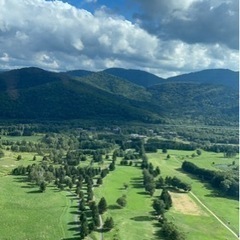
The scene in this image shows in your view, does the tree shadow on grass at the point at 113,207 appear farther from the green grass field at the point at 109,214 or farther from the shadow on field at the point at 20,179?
the shadow on field at the point at 20,179

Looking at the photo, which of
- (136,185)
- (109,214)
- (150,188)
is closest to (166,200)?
(150,188)

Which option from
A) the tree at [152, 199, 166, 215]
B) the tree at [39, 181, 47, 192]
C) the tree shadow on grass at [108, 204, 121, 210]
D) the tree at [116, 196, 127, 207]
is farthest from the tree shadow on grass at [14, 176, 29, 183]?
the tree at [152, 199, 166, 215]

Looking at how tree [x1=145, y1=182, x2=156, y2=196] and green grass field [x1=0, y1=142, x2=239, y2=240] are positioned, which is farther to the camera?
tree [x1=145, y1=182, x2=156, y2=196]

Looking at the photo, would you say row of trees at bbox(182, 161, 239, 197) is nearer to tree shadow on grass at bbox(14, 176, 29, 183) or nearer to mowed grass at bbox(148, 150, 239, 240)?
mowed grass at bbox(148, 150, 239, 240)

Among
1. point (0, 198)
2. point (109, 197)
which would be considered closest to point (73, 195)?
point (109, 197)

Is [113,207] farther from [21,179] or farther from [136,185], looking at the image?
[21,179]

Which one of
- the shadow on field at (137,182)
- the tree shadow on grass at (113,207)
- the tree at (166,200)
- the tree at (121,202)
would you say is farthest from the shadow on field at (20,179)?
the tree at (166,200)
